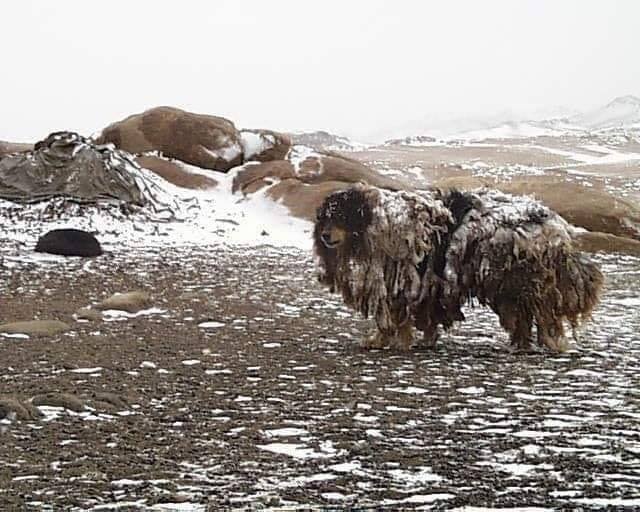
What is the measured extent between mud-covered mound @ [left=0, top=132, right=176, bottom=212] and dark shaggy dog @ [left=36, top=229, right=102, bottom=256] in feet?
15.0

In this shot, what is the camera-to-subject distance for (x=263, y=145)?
106 ft

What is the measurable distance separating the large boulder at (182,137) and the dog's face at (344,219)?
21.1 m

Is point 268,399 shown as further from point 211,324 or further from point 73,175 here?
point 73,175

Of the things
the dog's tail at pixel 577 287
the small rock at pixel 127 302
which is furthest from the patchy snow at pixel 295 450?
the small rock at pixel 127 302

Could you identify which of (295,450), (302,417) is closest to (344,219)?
(302,417)

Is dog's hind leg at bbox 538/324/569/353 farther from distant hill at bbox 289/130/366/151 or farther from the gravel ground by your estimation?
distant hill at bbox 289/130/366/151

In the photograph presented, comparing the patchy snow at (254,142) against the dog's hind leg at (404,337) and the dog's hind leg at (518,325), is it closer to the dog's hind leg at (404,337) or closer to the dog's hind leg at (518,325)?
the dog's hind leg at (404,337)

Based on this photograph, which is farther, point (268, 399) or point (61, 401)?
point (268, 399)

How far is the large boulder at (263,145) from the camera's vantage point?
32094 mm

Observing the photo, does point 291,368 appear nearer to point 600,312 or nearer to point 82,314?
point 82,314

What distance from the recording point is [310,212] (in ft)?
79.9

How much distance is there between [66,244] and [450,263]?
997 centimetres

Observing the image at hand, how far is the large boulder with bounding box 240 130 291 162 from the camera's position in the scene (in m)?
32.1

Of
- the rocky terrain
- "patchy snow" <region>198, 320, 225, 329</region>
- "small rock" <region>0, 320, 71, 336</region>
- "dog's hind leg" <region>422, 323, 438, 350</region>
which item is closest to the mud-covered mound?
the rocky terrain
